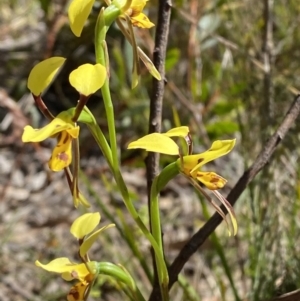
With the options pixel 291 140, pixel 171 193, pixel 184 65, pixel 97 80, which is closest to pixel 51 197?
pixel 171 193

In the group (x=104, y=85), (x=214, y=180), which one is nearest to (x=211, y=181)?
(x=214, y=180)

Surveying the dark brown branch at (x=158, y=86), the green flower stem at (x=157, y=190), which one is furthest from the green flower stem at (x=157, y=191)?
the dark brown branch at (x=158, y=86)

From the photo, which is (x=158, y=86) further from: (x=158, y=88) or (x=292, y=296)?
(x=292, y=296)

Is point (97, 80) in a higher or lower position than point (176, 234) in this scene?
higher

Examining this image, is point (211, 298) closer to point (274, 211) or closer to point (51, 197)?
point (274, 211)

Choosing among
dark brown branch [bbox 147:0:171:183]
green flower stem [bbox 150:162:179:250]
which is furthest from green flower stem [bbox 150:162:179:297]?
dark brown branch [bbox 147:0:171:183]
